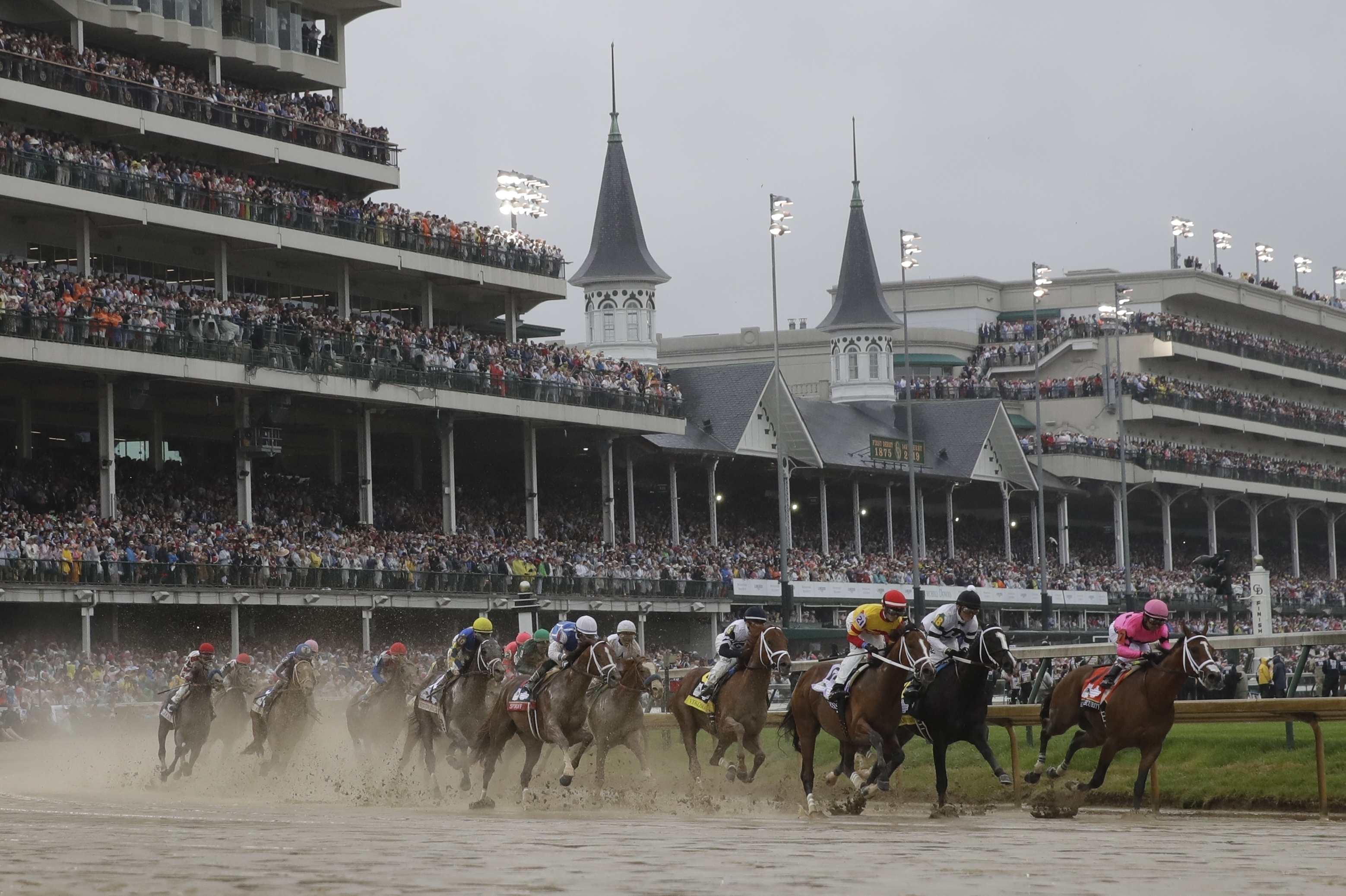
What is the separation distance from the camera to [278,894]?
941cm

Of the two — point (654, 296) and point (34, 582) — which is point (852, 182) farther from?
point (34, 582)

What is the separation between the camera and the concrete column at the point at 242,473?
41125 mm

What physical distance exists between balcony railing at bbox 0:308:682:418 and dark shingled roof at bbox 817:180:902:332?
Answer: 81.5 ft

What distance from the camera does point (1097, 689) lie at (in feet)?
54.2

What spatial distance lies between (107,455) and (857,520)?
2802 centimetres

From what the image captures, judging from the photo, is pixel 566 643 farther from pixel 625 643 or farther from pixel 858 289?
pixel 858 289

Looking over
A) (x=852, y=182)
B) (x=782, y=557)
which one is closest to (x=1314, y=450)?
(x=852, y=182)

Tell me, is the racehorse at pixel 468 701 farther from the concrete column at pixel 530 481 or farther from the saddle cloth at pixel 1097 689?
the concrete column at pixel 530 481

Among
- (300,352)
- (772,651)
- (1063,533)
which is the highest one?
(300,352)

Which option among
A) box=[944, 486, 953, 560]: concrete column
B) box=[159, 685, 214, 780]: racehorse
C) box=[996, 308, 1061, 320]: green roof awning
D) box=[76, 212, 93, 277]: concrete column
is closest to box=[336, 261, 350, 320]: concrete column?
box=[76, 212, 93, 277]: concrete column

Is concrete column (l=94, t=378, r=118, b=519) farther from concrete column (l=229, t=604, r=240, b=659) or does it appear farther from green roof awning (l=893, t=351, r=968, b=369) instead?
green roof awning (l=893, t=351, r=968, b=369)

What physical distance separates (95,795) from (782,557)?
2947cm

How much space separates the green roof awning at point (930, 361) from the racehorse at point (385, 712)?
6475 centimetres

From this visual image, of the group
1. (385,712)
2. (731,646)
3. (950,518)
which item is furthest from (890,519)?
(731,646)
